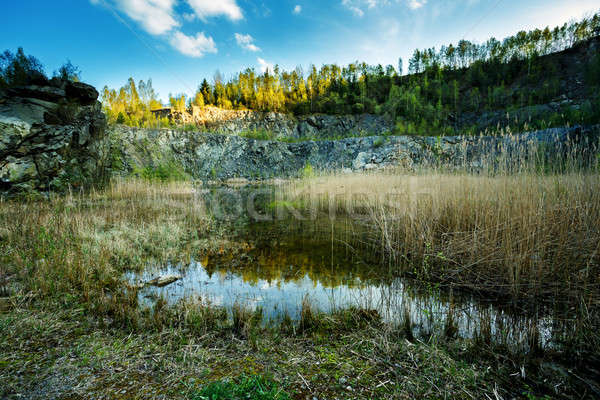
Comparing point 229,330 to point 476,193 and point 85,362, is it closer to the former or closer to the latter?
point 85,362

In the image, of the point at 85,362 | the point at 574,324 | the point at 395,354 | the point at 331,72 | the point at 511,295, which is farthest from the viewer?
the point at 331,72

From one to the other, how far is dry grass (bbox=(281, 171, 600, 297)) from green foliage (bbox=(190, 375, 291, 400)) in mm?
1923

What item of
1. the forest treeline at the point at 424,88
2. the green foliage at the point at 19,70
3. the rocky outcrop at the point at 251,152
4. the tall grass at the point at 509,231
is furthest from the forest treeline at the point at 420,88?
the tall grass at the point at 509,231

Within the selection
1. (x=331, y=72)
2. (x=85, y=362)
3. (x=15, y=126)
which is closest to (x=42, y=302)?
(x=85, y=362)

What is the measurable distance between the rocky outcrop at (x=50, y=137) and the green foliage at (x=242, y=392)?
32.0 feet

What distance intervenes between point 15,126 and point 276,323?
33.5 feet

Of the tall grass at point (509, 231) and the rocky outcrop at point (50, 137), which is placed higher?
the rocky outcrop at point (50, 137)

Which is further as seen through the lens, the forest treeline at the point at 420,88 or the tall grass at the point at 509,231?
the forest treeline at the point at 420,88

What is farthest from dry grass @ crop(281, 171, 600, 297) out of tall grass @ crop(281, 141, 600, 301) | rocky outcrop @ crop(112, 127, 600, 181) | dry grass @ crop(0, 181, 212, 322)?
rocky outcrop @ crop(112, 127, 600, 181)

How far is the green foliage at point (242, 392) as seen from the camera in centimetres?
115

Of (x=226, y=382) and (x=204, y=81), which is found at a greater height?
(x=204, y=81)

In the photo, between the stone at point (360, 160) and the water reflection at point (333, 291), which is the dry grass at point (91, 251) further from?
the stone at point (360, 160)

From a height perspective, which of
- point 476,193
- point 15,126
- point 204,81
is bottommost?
point 476,193

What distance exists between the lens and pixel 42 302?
7.13 ft
